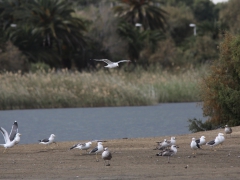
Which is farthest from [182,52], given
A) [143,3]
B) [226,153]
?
[226,153]

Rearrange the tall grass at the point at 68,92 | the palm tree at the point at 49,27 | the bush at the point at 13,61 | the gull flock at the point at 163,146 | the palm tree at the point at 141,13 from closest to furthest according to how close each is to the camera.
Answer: the gull flock at the point at 163,146 → the tall grass at the point at 68,92 → the bush at the point at 13,61 → the palm tree at the point at 49,27 → the palm tree at the point at 141,13

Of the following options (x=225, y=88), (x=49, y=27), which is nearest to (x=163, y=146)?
(x=225, y=88)

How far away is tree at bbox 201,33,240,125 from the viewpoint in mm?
24297

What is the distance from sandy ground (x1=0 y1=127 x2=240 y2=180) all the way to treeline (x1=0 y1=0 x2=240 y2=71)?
3246cm

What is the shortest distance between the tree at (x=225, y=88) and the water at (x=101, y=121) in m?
2.27

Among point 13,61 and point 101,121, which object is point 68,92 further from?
point 13,61

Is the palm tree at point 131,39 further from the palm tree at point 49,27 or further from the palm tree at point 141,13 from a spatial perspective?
the palm tree at point 49,27

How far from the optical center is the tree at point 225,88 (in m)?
24.3

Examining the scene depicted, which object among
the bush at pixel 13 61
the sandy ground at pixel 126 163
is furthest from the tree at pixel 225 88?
the bush at pixel 13 61

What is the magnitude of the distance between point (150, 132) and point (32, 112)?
1180 centimetres

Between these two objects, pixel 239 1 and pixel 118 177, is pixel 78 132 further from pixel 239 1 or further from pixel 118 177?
pixel 239 1

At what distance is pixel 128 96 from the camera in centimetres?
A: 3994

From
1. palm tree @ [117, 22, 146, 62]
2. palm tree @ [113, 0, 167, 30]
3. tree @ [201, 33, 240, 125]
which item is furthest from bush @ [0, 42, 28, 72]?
tree @ [201, 33, 240, 125]

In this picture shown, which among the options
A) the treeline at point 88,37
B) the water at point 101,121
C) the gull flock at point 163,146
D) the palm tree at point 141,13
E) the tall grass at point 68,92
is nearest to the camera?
the gull flock at point 163,146
